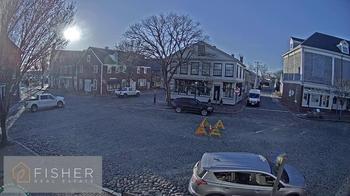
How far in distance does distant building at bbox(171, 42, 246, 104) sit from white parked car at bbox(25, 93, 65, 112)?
55.1ft

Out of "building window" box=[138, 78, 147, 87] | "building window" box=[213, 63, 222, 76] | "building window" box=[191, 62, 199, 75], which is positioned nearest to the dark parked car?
"building window" box=[213, 63, 222, 76]

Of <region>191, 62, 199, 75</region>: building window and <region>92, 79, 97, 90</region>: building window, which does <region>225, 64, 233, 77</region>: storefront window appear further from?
<region>92, 79, 97, 90</region>: building window

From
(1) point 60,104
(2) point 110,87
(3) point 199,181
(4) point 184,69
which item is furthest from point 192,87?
(3) point 199,181

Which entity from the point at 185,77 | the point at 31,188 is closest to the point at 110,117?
the point at 31,188

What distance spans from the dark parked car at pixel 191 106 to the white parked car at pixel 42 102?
438 inches

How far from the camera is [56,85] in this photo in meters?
56.6

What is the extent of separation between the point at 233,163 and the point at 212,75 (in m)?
30.2

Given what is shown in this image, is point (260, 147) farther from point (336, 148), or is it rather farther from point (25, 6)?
point (25, 6)

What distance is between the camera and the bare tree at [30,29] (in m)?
11.8

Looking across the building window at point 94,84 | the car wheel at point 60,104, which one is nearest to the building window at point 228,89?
the car wheel at point 60,104

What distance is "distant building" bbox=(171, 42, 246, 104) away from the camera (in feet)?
121

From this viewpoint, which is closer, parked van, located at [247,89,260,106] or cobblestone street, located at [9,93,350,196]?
cobblestone street, located at [9,93,350,196]

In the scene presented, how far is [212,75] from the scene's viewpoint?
123 feet

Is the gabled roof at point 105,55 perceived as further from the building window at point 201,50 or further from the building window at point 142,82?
the building window at point 201,50
